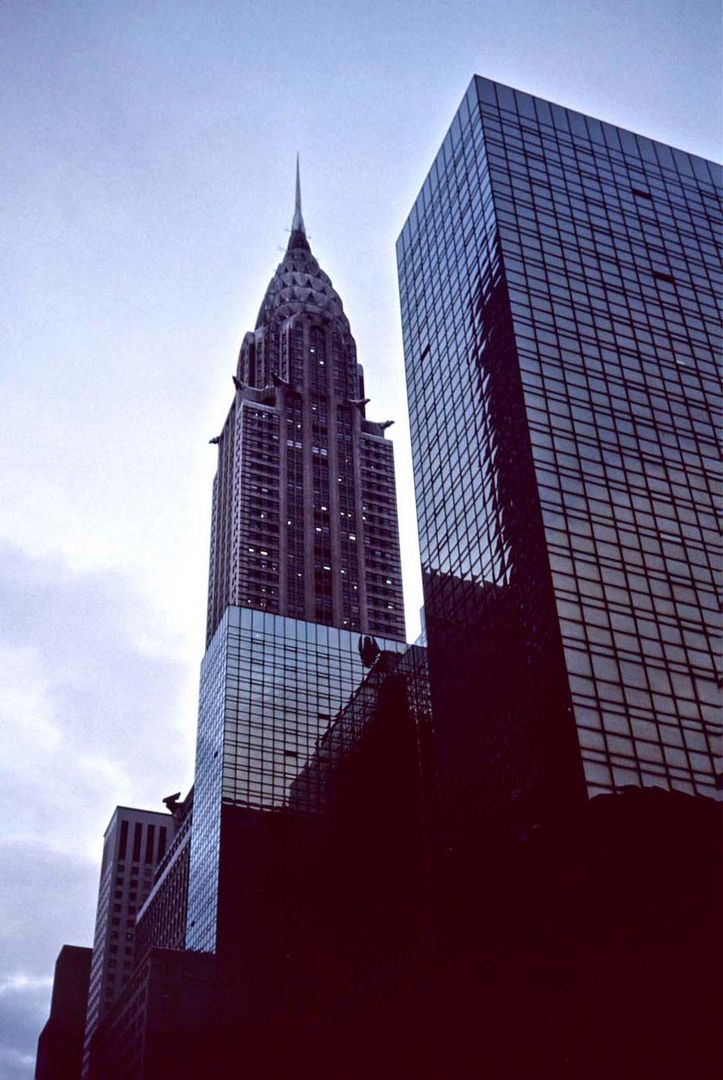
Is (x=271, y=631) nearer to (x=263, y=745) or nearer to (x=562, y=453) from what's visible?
(x=263, y=745)

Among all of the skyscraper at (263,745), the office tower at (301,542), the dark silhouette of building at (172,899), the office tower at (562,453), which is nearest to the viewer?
the office tower at (562,453)

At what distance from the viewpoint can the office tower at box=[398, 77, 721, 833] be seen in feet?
232

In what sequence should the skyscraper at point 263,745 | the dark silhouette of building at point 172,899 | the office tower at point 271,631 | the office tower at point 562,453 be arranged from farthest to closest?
the dark silhouette of building at point 172,899 → the office tower at point 271,631 → the skyscraper at point 263,745 → the office tower at point 562,453

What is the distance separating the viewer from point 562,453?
80.6 metres

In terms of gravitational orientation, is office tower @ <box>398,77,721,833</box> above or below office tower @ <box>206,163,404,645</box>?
below

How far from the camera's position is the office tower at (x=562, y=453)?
70562mm

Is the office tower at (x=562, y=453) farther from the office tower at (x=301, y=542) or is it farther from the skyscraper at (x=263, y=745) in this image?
the office tower at (x=301, y=542)

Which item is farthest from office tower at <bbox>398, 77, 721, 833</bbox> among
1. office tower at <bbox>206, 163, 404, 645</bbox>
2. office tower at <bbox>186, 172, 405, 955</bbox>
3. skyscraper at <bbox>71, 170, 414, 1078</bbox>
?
office tower at <bbox>206, 163, 404, 645</bbox>

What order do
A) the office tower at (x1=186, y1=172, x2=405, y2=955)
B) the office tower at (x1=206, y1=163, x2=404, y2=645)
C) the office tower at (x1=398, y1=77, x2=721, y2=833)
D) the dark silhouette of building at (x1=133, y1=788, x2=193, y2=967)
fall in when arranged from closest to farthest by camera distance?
the office tower at (x1=398, y1=77, x2=721, y2=833) < the office tower at (x1=186, y1=172, x2=405, y2=955) < the dark silhouette of building at (x1=133, y1=788, x2=193, y2=967) < the office tower at (x1=206, y1=163, x2=404, y2=645)

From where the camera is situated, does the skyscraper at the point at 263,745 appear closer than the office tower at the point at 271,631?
Yes

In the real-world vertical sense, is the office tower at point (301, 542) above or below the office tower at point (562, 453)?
above

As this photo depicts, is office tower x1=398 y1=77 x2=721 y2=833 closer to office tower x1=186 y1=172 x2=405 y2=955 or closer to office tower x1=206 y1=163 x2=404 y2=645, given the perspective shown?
office tower x1=186 y1=172 x2=405 y2=955

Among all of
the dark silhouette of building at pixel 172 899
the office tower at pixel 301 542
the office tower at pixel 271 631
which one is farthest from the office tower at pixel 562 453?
the dark silhouette of building at pixel 172 899

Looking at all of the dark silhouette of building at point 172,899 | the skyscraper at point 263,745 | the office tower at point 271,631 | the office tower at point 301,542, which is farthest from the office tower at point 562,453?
the dark silhouette of building at point 172,899
